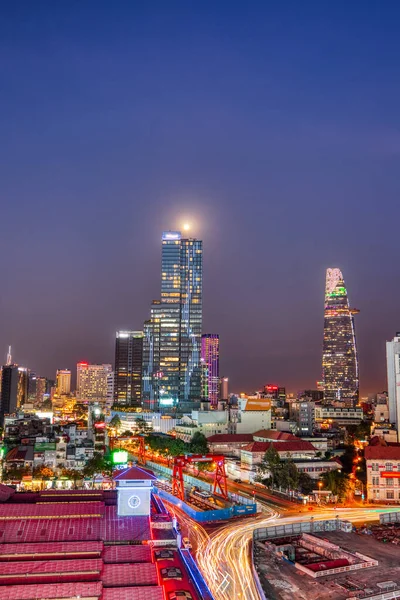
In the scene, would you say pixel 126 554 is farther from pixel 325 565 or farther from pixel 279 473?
pixel 279 473

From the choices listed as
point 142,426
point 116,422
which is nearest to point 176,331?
point 116,422

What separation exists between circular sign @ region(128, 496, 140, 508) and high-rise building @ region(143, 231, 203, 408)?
106 meters

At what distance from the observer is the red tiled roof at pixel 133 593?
22.0 m

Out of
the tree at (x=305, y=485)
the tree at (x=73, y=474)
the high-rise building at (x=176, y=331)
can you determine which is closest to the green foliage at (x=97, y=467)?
the tree at (x=73, y=474)

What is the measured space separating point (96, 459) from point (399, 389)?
45129 mm

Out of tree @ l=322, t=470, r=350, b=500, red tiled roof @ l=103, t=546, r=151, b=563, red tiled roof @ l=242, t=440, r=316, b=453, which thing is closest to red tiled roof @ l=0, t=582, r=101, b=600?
red tiled roof @ l=103, t=546, r=151, b=563

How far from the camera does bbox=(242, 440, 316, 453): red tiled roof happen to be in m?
72.4

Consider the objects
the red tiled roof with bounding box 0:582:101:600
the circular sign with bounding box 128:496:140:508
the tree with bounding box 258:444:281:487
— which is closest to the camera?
the red tiled roof with bounding box 0:582:101:600

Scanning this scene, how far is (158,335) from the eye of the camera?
141000 millimetres

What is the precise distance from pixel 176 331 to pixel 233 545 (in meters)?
101

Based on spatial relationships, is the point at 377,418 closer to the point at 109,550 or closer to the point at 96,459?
the point at 96,459

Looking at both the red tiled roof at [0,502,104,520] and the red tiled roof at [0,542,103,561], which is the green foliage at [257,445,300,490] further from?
the red tiled roof at [0,542,103,561]

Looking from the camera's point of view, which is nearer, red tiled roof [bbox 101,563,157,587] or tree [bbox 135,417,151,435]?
red tiled roof [bbox 101,563,157,587]

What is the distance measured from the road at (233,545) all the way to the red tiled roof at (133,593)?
8.22 meters
